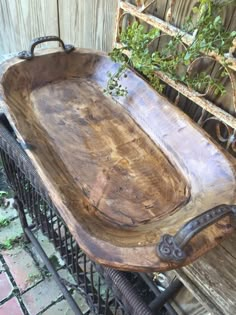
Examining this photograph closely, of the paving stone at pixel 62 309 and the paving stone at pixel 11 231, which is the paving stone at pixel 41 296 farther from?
the paving stone at pixel 11 231

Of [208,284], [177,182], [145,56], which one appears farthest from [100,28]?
[208,284]

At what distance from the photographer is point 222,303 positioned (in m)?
0.63

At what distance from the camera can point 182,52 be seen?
34.2 inches

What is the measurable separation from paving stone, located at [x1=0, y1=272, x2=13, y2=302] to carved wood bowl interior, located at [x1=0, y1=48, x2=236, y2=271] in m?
0.80

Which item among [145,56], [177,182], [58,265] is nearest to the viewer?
[177,182]

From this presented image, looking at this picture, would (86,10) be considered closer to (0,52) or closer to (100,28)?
(100,28)

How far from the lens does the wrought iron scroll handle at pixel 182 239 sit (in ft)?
1.71

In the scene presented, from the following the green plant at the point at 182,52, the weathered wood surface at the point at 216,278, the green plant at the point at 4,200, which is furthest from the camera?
the green plant at the point at 4,200

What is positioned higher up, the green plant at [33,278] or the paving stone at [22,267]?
the green plant at [33,278]

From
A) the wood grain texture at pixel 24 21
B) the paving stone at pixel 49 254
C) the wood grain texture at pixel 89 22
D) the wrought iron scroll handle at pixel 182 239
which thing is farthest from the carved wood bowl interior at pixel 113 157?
the paving stone at pixel 49 254

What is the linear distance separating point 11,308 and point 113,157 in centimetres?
85

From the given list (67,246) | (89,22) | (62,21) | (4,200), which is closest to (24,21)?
(62,21)

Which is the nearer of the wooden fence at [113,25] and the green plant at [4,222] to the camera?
the wooden fence at [113,25]

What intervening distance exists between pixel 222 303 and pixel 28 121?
669mm
